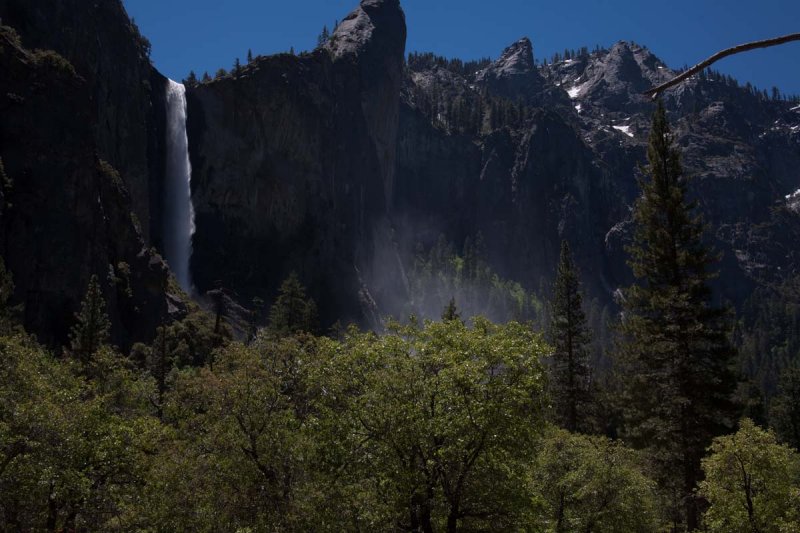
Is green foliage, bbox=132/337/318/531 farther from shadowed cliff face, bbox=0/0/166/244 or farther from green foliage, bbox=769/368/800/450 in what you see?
shadowed cliff face, bbox=0/0/166/244

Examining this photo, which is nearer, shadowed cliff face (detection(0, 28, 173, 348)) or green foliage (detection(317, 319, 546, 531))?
green foliage (detection(317, 319, 546, 531))

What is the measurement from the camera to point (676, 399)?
22781 mm

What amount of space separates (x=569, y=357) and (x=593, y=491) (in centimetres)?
2181

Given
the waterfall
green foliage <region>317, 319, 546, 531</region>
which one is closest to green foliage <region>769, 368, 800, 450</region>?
green foliage <region>317, 319, 546, 531</region>

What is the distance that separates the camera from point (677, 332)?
24172 mm

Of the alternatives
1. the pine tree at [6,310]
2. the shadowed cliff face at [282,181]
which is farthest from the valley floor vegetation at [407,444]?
the shadowed cliff face at [282,181]

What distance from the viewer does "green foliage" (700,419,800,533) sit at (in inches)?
664

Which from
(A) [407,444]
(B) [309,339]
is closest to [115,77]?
(B) [309,339]

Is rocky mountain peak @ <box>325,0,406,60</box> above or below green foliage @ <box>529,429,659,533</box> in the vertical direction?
above

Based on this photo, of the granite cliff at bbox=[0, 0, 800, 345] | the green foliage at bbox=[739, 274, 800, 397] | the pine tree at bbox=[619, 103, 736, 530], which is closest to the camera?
the pine tree at bbox=[619, 103, 736, 530]

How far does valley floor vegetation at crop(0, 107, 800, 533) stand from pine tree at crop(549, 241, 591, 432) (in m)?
12.7

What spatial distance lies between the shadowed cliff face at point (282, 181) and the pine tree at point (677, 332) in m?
74.5

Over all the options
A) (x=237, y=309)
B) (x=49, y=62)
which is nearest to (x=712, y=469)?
(x=49, y=62)

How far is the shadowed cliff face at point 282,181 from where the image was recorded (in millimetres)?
98000
